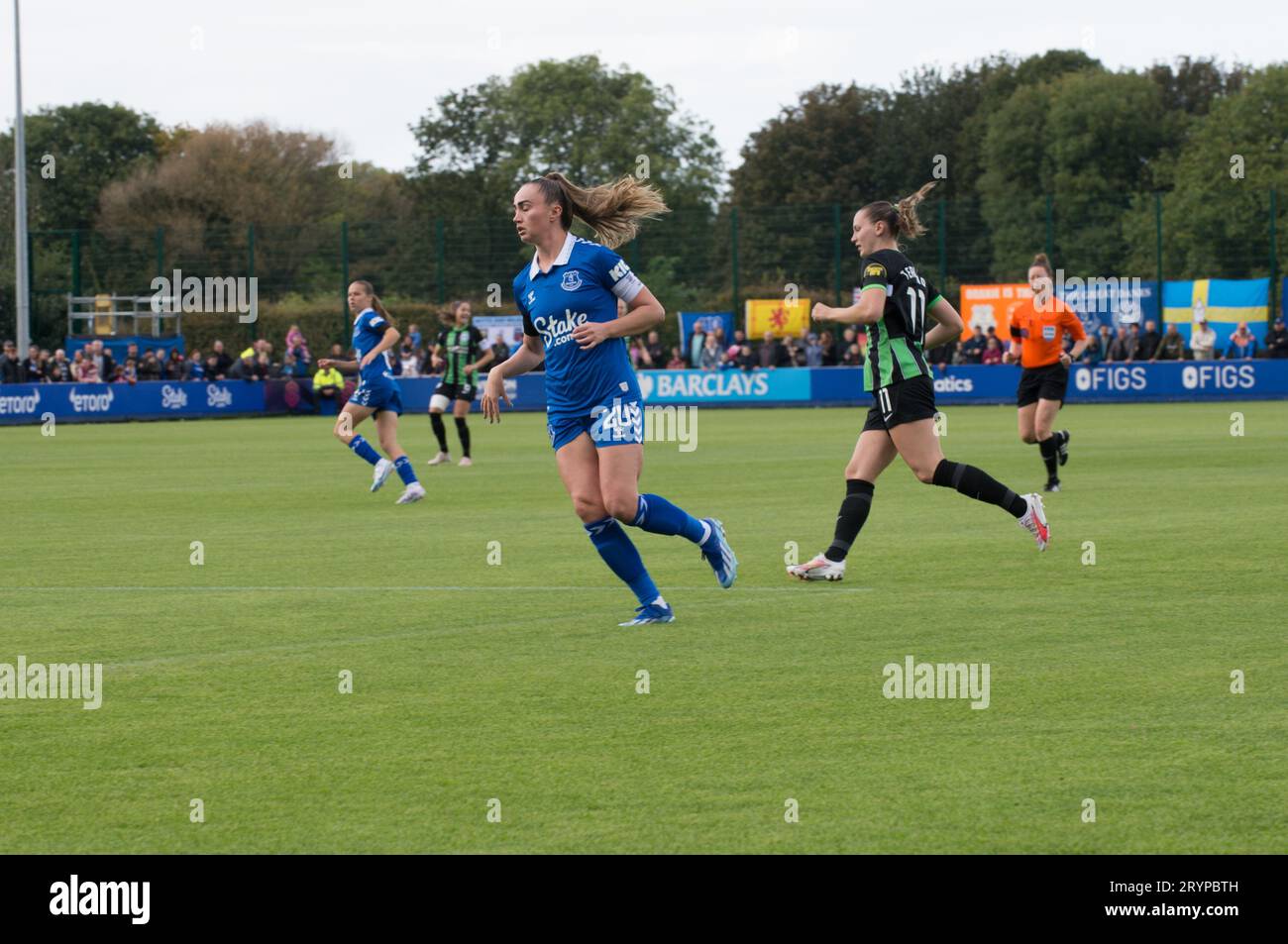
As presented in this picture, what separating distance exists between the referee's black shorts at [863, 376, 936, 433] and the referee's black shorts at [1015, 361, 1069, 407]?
23.8 feet

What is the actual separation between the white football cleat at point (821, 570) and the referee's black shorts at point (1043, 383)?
24.7 feet

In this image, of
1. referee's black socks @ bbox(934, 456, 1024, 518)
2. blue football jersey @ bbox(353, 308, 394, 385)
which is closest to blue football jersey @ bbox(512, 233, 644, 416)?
referee's black socks @ bbox(934, 456, 1024, 518)

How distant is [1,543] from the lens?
1424 cm

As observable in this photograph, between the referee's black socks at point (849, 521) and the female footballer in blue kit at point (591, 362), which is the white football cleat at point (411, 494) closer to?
the referee's black socks at point (849, 521)

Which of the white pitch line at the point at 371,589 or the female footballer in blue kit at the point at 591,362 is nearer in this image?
the female footballer in blue kit at the point at 591,362

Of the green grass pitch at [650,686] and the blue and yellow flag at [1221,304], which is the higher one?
the blue and yellow flag at [1221,304]

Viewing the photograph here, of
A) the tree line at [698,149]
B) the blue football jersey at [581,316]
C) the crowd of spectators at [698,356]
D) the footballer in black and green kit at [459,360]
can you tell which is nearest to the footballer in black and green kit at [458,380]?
the footballer in black and green kit at [459,360]

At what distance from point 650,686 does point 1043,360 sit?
11.4 m

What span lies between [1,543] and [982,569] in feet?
24.8

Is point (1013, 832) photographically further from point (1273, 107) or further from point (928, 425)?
point (1273, 107)

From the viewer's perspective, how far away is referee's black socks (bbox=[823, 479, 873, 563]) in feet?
36.2

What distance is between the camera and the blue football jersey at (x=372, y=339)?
18.8 meters

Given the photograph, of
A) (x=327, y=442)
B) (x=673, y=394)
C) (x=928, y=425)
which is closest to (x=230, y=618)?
(x=928, y=425)

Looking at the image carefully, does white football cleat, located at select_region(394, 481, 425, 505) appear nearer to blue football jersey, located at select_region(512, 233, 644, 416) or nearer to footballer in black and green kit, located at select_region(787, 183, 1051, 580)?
footballer in black and green kit, located at select_region(787, 183, 1051, 580)
